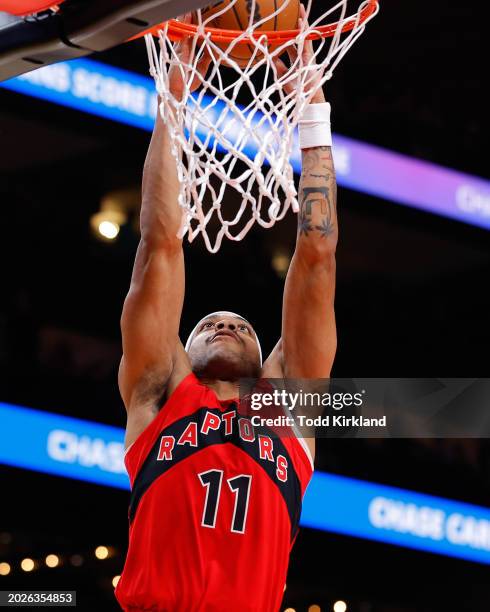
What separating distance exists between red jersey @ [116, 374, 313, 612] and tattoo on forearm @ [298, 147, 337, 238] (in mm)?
580

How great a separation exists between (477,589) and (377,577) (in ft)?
2.14

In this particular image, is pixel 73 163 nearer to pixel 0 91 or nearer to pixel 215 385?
pixel 0 91

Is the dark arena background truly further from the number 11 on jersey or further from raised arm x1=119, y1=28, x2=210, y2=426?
the number 11 on jersey

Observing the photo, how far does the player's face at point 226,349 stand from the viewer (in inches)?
131

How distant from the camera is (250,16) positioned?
3168 mm

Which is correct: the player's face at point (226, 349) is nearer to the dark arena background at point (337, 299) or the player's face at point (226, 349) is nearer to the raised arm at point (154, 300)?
the raised arm at point (154, 300)

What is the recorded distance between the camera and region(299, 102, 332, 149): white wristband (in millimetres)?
3406

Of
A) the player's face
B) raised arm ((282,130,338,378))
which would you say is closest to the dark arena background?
the player's face

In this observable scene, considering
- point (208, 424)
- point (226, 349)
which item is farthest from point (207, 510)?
point (226, 349)

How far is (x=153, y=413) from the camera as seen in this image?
320 cm

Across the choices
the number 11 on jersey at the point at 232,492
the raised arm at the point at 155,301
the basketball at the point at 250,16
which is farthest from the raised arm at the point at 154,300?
the basketball at the point at 250,16

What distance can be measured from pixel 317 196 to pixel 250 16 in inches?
21.7

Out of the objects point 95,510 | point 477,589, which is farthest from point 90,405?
point 477,589

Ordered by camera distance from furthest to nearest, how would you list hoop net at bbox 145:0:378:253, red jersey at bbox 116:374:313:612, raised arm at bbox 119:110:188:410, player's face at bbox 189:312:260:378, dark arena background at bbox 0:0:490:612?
dark arena background at bbox 0:0:490:612 < player's face at bbox 189:312:260:378 < raised arm at bbox 119:110:188:410 < hoop net at bbox 145:0:378:253 < red jersey at bbox 116:374:313:612
